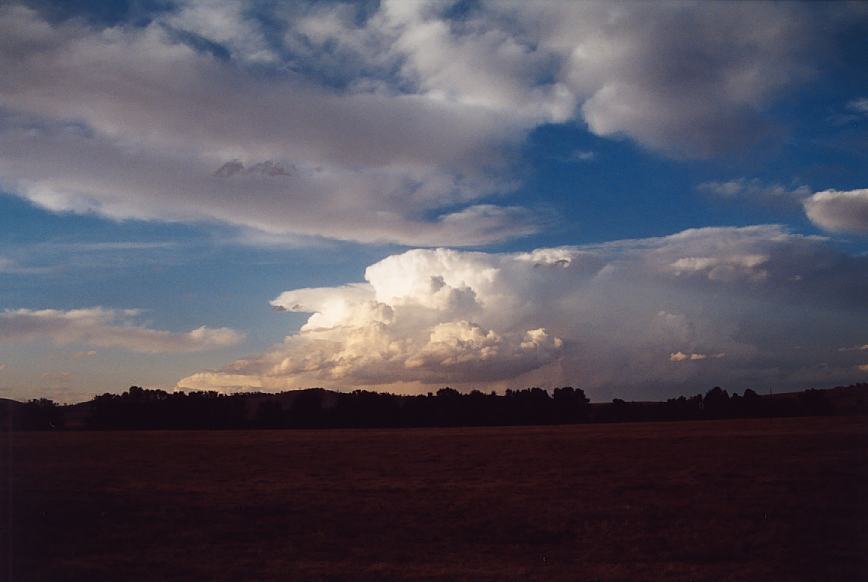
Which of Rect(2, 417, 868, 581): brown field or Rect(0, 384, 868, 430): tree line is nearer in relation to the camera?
Rect(2, 417, 868, 581): brown field

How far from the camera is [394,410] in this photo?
419 feet

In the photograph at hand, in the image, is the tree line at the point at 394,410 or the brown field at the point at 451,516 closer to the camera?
the brown field at the point at 451,516

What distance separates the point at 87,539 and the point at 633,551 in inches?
772

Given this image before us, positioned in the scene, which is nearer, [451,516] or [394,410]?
[451,516]

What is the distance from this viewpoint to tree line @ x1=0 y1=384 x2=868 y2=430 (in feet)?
392

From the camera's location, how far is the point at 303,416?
→ 12562 cm

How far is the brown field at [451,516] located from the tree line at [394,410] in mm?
64461

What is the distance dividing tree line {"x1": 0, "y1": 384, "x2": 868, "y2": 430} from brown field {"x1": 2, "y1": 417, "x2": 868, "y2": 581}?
211 feet

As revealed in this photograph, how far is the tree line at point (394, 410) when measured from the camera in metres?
120

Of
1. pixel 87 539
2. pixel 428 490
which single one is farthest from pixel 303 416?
pixel 87 539

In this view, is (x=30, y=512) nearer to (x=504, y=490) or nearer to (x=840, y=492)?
(x=504, y=490)

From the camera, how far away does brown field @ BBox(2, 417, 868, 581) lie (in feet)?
74.1

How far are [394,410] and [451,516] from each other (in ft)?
320

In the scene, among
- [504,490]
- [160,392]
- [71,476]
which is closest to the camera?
[504,490]
